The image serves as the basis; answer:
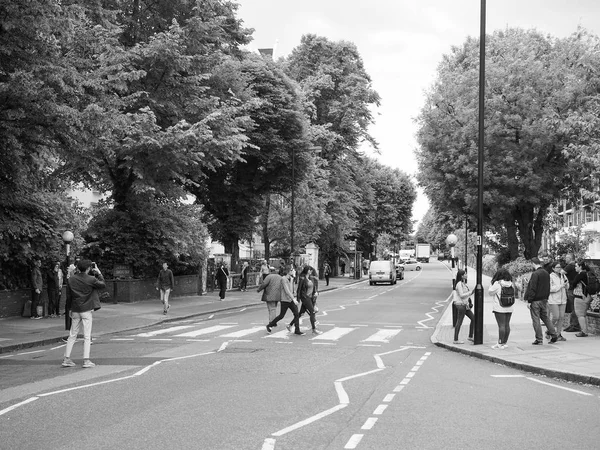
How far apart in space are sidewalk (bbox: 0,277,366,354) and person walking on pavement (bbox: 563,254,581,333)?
12.0m

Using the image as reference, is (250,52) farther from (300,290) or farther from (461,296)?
(461,296)

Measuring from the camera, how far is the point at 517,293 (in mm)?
33656

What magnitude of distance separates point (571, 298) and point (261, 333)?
7.98 meters

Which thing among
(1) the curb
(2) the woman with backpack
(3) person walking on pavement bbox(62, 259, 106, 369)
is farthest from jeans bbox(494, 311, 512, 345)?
(3) person walking on pavement bbox(62, 259, 106, 369)

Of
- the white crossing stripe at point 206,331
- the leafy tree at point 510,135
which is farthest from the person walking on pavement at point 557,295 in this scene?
the leafy tree at point 510,135

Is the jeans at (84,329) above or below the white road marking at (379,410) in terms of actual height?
above

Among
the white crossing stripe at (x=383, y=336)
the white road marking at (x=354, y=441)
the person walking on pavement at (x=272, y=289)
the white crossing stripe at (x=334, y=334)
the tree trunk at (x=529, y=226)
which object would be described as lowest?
the white crossing stripe at (x=383, y=336)

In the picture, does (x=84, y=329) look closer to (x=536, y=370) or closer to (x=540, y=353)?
(x=536, y=370)

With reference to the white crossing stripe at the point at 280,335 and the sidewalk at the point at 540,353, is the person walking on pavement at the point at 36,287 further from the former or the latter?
the sidewalk at the point at 540,353

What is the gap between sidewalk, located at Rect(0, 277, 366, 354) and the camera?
1633 cm

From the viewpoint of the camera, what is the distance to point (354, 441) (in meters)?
6.71

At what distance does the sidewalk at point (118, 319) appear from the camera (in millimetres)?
16328

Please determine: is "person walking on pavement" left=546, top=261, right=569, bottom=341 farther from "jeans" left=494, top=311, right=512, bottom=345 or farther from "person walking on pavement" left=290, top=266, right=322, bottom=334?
"person walking on pavement" left=290, top=266, right=322, bottom=334

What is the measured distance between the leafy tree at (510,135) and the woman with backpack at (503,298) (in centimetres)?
1943
